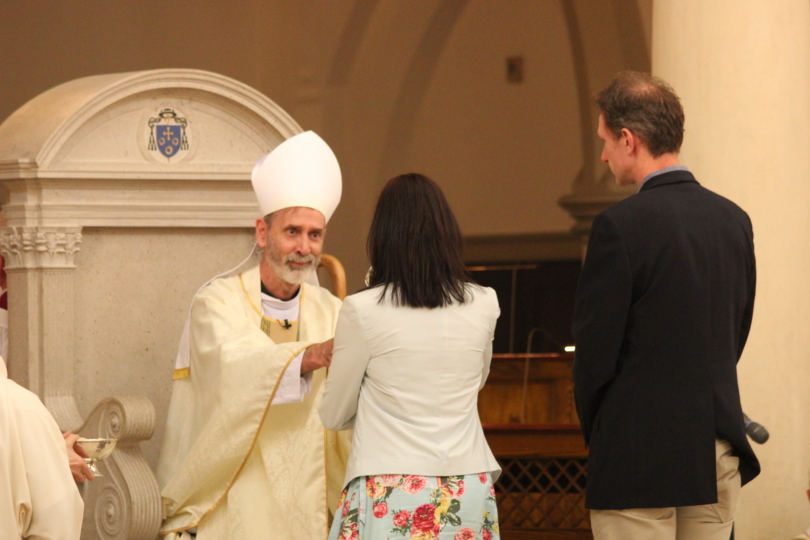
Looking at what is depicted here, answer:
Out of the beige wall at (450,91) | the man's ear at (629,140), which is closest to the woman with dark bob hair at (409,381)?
the man's ear at (629,140)

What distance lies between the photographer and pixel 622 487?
2605 millimetres

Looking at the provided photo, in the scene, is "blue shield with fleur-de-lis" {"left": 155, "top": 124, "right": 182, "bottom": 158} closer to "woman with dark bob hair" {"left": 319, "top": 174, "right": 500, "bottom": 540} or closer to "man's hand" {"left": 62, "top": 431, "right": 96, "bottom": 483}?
"man's hand" {"left": 62, "top": 431, "right": 96, "bottom": 483}

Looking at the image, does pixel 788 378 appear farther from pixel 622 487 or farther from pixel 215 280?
pixel 215 280

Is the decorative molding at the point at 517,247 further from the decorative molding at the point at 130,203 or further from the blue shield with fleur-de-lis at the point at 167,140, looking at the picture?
the blue shield with fleur-de-lis at the point at 167,140

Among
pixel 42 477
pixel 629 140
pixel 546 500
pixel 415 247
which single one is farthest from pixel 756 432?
pixel 546 500

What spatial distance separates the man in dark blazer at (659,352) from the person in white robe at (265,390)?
3.88 ft

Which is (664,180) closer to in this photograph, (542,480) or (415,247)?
A: (415,247)

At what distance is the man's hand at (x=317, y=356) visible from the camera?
11.6ft

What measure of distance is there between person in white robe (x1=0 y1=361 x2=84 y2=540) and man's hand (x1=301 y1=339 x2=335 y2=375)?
0.96 m

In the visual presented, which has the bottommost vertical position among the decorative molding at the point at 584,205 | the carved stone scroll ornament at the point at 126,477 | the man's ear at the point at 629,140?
the carved stone scroll ornament at the point at 126,477

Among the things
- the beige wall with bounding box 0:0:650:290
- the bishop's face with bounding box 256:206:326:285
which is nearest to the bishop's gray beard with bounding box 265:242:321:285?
the bishop's face with bounding box 256:206:326:285

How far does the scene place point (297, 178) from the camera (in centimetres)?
404

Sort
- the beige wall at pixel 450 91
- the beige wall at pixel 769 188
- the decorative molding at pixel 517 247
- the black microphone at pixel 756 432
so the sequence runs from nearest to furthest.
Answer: the black microphone at pixel 756 432, the beige wall at pixel 769 188, the beige wall at pixel 450 91, the decorative molding at pixel 517 247

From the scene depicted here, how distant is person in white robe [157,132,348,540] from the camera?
3.78 metres
